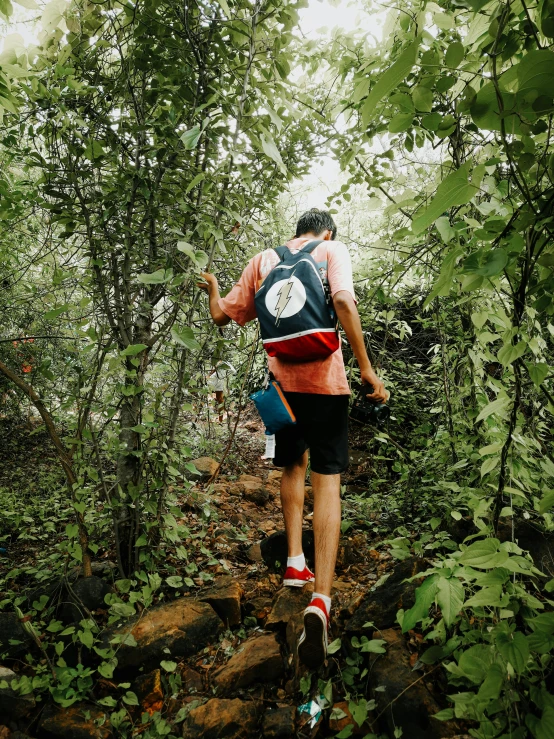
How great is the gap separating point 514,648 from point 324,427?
49.4 inches

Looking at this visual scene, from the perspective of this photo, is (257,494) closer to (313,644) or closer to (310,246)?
(313,644)

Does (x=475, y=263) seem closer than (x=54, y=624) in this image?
Yes

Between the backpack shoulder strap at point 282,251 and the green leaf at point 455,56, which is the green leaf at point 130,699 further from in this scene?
the green leaf at point 455,56

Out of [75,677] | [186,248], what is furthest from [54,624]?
[186,248]

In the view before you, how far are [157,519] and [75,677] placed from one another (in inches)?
28.8

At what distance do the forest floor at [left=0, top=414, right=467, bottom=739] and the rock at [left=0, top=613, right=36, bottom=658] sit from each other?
0.03m

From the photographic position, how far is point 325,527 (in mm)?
1971

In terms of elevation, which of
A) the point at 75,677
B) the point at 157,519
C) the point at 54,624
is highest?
the point at 157,519

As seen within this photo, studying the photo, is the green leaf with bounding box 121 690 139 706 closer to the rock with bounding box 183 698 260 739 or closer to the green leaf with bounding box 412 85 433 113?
the rock with bounding box 183 698 260 739

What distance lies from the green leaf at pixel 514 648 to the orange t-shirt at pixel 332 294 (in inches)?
48.7

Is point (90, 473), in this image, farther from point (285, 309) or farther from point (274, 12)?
point (274, 12)

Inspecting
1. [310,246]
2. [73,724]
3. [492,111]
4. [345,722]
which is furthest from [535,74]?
[73,724]

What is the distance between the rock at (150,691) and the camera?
1772 millimetres

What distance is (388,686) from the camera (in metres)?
1.48
